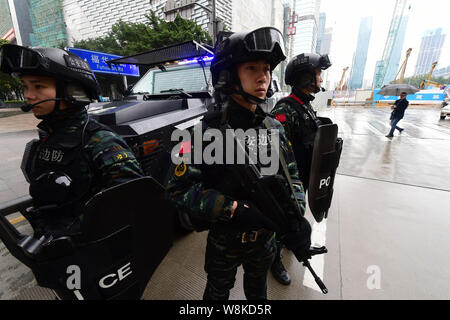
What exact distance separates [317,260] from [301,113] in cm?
157

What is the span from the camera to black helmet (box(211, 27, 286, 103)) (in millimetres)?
1098

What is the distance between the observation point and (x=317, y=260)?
2170mm

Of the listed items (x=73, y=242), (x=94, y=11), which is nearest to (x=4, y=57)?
(x=73, y=242)

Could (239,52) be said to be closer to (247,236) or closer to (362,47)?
(247,236)

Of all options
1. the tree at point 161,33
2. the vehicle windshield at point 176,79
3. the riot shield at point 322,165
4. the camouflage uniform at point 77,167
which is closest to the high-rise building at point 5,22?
the tree at point 161,33

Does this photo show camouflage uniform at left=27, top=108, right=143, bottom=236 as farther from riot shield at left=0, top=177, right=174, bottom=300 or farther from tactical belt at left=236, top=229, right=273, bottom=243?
tactical belt at left=236, top=229, right=273, bottom=243

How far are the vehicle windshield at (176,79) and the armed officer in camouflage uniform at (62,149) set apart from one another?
1970mm

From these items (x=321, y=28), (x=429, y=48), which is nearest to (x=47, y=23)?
(x=321, y=28)

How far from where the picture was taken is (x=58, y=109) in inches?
47.2

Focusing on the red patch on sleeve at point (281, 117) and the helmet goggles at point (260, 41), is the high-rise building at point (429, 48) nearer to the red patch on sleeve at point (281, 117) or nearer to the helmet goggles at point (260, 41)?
the red patch on sleeve at point (281, 117)

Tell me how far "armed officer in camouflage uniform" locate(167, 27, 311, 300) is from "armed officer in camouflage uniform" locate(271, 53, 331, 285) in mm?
657

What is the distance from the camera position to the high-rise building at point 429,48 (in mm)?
86812

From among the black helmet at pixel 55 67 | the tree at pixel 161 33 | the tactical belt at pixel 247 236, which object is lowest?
the tactical belt at pixel 247 236

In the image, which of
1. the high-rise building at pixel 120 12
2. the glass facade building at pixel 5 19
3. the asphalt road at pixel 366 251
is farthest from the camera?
the glass facade building at pixel 5 19
